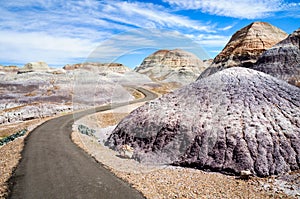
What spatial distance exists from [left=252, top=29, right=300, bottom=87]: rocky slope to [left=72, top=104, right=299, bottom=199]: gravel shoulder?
24649 mm

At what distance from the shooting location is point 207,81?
60.1 ft

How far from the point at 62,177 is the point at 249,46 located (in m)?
56.1

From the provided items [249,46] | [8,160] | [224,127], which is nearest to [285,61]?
[249,46]

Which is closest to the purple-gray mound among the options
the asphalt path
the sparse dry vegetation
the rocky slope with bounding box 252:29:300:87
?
the asphalt path

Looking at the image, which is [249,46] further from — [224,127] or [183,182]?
[183,182]

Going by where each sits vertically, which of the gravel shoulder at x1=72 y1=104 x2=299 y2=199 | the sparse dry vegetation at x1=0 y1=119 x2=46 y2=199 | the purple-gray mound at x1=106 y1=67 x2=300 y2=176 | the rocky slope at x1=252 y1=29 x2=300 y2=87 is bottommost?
the sparse dry vegetation at x1=0 y1=119 x2=46 y2=199

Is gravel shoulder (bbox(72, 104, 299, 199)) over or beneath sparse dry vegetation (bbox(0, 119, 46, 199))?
over

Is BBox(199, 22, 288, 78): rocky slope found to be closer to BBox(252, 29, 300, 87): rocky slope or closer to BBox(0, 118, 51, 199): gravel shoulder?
BBox(252, 29, 300, 87): rocky slope

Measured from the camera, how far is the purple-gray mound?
12.9m

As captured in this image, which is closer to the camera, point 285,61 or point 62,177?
point 62,177

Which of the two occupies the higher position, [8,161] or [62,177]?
[62,177]

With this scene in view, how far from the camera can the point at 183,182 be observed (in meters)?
12.0

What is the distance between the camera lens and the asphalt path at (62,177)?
10.5m

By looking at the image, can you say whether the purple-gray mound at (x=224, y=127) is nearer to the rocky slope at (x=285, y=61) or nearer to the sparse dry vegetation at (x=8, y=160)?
the sparse dry vegetation at (x=8, y=160)
